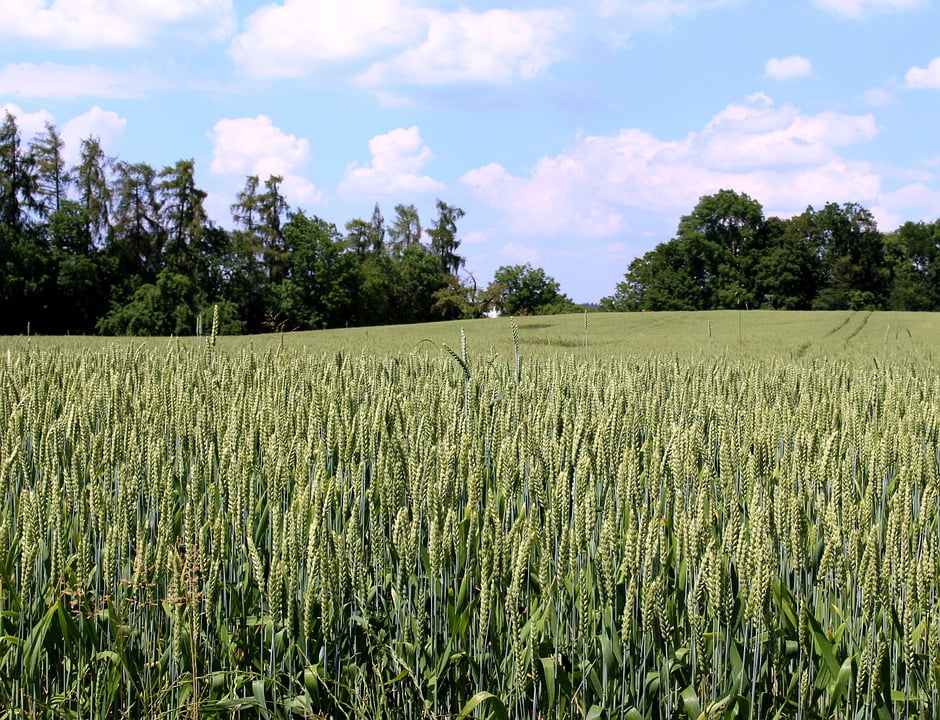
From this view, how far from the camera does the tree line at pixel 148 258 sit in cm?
4191

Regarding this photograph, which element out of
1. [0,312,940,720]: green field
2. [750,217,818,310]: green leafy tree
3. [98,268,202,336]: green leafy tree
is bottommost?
[0,312,940,720]: green field

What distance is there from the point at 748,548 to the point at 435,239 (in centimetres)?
7071

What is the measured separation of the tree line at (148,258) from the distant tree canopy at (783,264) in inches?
943

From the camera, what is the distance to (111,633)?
2033mm

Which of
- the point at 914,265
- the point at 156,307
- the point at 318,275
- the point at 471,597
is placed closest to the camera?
the point at 471,597

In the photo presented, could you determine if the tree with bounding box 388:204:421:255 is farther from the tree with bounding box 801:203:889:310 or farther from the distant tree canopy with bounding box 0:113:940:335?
the tree with bounding box 801:203:889:310

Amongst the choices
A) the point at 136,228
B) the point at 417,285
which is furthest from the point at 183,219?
the point at 417,285

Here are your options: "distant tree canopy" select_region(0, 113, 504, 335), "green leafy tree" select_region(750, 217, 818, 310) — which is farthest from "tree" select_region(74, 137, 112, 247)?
"green leafy tree" select_region(750, 217, 818, 310)

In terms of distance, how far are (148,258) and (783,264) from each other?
44455mm

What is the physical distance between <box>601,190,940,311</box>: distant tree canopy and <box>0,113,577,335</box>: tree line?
24.0 meters

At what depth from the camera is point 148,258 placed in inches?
1828

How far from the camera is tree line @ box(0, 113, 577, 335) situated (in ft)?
137

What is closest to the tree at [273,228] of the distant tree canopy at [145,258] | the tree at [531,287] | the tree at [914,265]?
the distant tree canopy at [145,258]

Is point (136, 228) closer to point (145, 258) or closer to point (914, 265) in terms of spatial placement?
point (145, 258)
